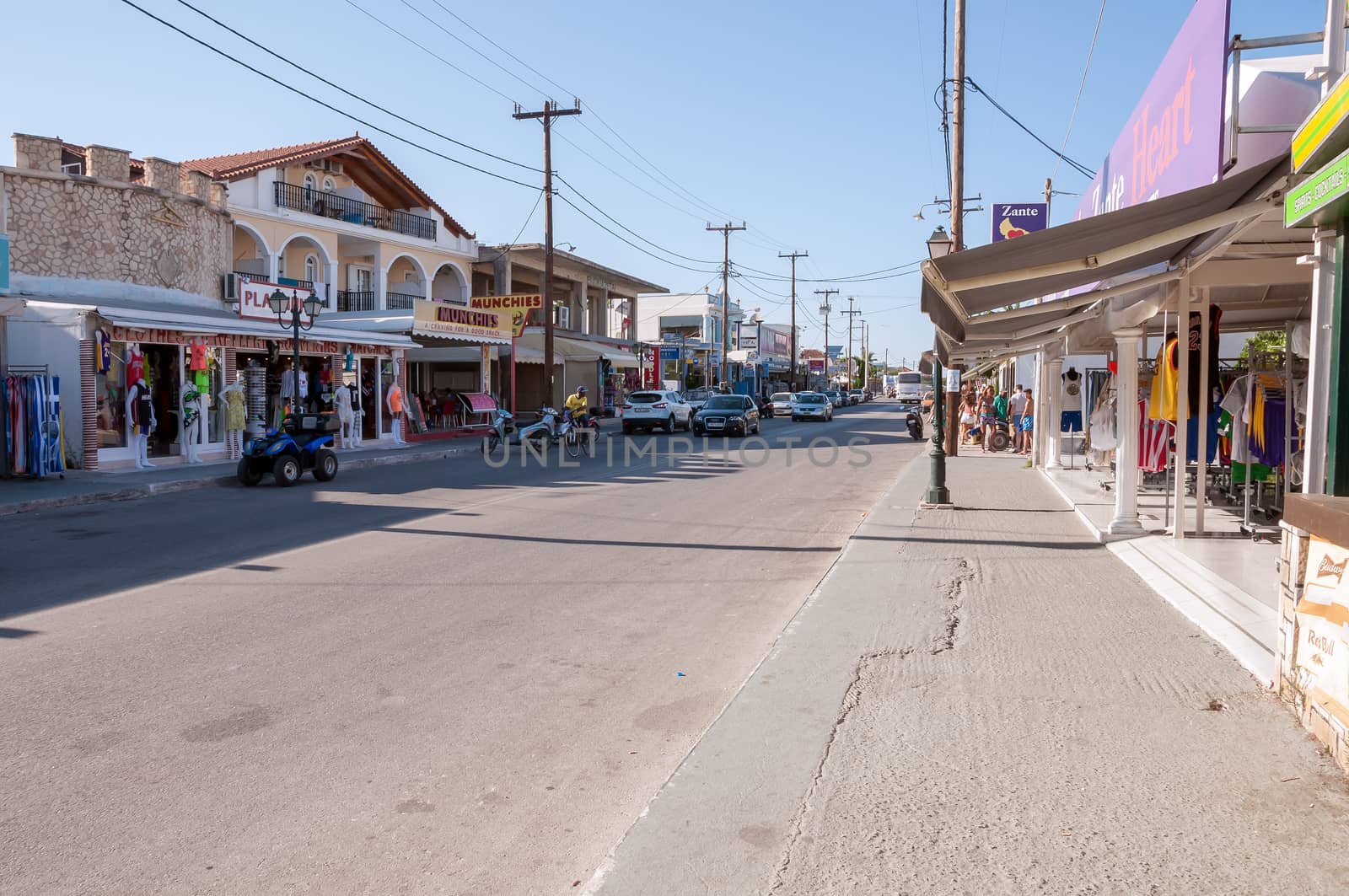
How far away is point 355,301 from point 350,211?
3079 mm

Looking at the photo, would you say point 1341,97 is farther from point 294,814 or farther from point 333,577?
point 333,577

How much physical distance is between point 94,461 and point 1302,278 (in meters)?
18.6

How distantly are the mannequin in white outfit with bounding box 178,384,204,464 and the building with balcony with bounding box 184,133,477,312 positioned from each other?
7268 millimetres

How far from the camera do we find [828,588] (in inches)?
307

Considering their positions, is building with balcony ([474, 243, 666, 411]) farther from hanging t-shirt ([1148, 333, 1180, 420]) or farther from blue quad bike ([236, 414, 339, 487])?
hanging t-shirt ([1148, 333, 1180, 420])

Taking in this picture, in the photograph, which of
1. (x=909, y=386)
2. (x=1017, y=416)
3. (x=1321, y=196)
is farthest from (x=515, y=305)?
(x=909, y=386)

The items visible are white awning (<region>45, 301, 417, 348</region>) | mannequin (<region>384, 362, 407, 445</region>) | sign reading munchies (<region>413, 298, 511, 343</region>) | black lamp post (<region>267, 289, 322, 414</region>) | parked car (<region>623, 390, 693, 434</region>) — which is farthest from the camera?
parked car (<region>623, 390, 693, 434</region>)

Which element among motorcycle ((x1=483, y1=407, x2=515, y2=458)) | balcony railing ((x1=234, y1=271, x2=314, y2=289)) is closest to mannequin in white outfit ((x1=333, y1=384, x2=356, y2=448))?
motorcycle ((x1=483, y1=407, x2=515, y2=458))

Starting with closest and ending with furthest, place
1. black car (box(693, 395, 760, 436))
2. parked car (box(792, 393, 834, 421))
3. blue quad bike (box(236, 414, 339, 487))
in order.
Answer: blue quad bike (box(236, 414, 339, 487)), black car (box(693, 395, 760, 436)), parked car (box(792, 393, 834, 421))

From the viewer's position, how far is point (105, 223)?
22344 millimetres

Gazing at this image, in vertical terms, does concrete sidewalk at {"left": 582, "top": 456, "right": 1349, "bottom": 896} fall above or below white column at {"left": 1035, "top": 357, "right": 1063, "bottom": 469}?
below

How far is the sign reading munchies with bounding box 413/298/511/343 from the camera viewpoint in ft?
90.3

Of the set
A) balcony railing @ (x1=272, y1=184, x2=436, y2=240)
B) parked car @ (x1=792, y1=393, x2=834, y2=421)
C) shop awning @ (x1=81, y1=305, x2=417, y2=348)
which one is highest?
balcony railing @ (x1=272, y1=184, x2=436, y2=240)

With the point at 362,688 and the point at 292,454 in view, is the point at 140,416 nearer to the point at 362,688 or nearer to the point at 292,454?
the point at 292,454
